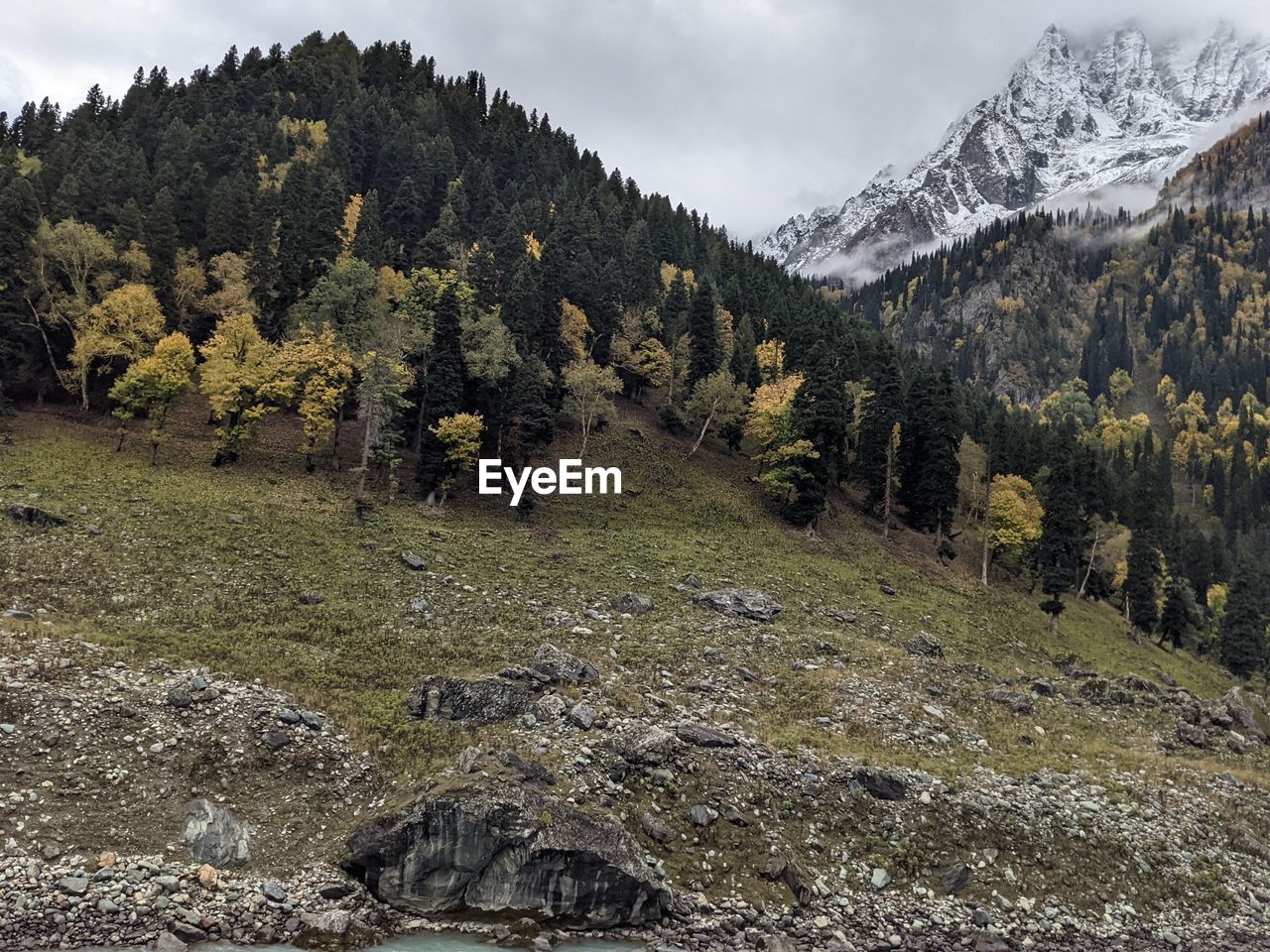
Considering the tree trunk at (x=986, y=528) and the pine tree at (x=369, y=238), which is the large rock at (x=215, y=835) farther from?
the pine tree at (x=369, y=238)

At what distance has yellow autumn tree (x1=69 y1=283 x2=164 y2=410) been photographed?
58.1 metres

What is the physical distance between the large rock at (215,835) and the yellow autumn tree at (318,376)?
43.4 metres

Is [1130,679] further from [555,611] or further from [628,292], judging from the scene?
[628,292]

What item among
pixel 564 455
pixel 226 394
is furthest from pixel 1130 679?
pixel 226 394

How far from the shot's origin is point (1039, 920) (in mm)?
20812

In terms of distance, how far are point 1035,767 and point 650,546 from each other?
107ft

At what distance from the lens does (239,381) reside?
5606 centimetres

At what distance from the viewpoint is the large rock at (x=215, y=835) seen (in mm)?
18172

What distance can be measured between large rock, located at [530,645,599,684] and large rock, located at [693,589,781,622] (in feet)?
54.4

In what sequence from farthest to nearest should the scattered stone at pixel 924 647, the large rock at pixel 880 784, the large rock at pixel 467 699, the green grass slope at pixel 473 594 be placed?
the scattered stone at pixel 924 647 → the green grass slope at pixel 473 594 → the large rock at pixel 467 699 → the large rock at pixel 880 784

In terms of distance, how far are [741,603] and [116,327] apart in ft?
188

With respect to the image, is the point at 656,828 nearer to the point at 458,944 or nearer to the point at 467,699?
the point at 458,944

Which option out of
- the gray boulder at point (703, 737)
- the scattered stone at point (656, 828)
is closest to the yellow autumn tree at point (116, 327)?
the gray boulder at point (703, 737)

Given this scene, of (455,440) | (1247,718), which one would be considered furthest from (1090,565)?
(455,440)
